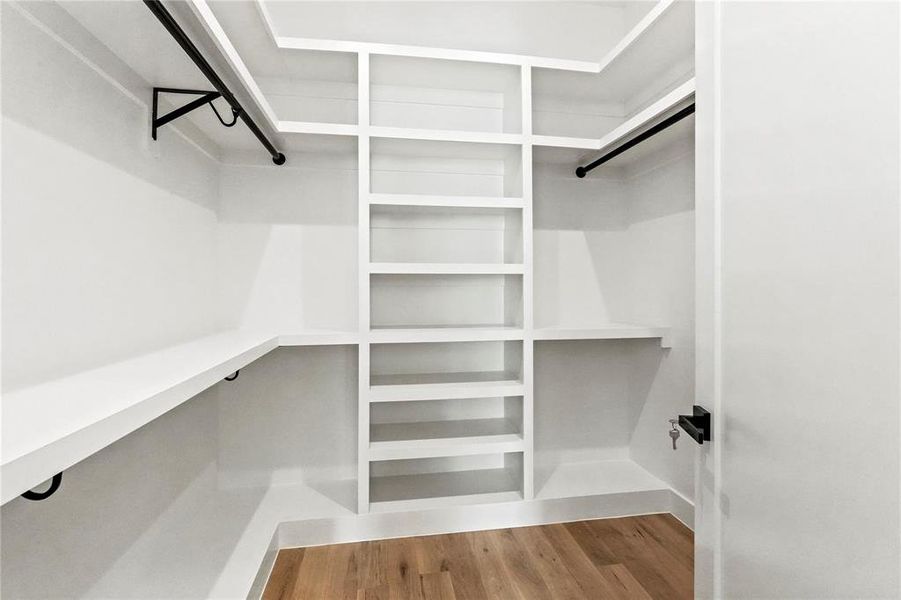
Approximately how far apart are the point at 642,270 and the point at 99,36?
2086 mm

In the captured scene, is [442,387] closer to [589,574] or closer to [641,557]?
[589,574]

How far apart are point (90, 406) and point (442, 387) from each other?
1189mm

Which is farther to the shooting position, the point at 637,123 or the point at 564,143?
the point at 564,143

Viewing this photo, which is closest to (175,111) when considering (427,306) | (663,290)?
(427,306)

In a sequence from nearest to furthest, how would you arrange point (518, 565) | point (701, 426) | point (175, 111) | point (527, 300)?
point (701, 426) < point (175, 111) < point (518, 565) < point (527, 300)

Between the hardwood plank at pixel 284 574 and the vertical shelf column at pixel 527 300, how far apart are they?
89cm

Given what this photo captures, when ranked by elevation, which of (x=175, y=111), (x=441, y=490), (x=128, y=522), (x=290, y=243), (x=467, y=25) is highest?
(x=467, y=25)

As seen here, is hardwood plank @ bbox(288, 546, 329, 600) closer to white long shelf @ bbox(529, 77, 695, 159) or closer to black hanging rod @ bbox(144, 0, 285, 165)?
black hanging rod @ bbox(144, 0, 285, 165)

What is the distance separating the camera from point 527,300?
1.70 meters

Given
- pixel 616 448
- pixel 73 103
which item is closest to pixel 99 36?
pixel 73 103

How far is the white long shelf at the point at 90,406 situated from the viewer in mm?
442

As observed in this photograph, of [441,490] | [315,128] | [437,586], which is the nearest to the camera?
[437,586]

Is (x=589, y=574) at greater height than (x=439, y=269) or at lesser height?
lesser

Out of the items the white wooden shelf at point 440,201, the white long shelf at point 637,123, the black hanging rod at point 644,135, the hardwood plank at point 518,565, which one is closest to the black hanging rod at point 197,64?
the white wooden shelf at point 440,201
